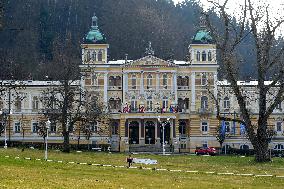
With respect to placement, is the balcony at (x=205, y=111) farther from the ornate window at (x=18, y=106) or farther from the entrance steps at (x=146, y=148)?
the ornate window at (x=18, y=106)

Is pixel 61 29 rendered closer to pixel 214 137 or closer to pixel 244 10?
pixel 214 137

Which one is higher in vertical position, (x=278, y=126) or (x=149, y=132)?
(x=278, y=126)

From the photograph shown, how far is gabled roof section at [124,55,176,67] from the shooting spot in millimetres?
71562

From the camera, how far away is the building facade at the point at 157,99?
70.9 m

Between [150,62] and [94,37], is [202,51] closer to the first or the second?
[150,62]

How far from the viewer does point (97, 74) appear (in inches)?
2840

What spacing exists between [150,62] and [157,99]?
4857 mm

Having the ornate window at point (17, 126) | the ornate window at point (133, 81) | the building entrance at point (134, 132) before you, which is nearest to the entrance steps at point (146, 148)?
the building entrance at point (134, 132)

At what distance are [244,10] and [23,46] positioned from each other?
79056 mm

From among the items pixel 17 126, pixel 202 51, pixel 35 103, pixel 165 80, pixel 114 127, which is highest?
pixel 202 51

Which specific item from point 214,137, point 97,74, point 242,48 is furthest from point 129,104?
point 242,48

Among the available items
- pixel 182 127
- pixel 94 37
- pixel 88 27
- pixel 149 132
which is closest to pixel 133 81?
pixel 149 132

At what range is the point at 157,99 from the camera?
7212 centimetres

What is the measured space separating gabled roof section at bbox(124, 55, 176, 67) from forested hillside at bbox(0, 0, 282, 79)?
34.7 meters
